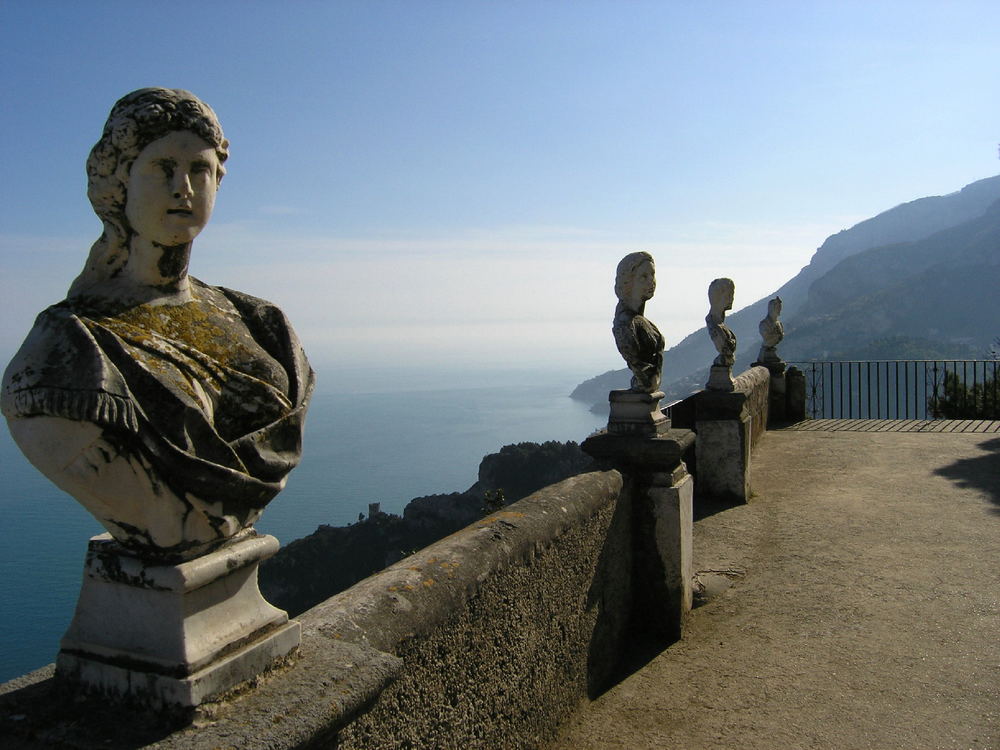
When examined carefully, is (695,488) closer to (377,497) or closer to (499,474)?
(499,474)

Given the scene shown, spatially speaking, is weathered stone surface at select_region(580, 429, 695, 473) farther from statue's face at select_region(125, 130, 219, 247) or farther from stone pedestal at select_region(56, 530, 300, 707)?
statue's face at select_region(125, 130, 219, 247)

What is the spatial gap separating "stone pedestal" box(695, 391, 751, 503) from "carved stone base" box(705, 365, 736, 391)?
28cm

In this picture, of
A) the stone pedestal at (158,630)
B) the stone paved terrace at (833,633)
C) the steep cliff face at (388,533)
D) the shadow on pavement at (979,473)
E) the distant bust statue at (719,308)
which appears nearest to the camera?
the stone pedestal at (158,630)

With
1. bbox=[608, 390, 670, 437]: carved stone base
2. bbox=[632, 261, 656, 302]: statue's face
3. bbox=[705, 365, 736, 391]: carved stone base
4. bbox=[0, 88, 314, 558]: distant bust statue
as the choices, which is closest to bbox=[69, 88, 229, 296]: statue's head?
bbox=[0, 88, 314, 558]: distant bust statue

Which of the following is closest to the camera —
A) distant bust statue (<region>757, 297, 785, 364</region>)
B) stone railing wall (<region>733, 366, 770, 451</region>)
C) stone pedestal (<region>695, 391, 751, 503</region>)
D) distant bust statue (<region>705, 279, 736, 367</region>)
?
stone pedestal (<region>695, 391, 751, 503</region>)

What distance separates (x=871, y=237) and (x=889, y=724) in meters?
184

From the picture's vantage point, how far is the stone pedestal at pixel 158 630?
1.56 meters

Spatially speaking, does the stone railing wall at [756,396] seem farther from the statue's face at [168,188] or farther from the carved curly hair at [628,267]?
the statue's face at [168,188]

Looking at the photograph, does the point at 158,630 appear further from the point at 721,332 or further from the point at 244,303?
the point at 721,332

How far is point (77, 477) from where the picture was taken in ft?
4.83

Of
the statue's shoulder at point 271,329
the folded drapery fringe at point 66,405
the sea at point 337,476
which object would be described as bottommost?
the sea at point 337,476

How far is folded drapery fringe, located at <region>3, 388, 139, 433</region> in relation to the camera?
4.61 ft

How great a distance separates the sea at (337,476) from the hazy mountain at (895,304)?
1623 cm

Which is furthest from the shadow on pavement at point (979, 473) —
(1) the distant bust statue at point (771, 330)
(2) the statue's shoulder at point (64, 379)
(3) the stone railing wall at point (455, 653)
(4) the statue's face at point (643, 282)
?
(2) the statue's shoulder at point (64, 379)
